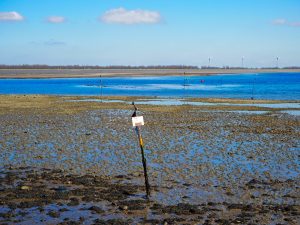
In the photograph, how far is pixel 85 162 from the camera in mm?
16422

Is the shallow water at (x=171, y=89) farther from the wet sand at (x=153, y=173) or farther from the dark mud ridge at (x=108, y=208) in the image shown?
the dark mud ridge at (x=108, y=208)

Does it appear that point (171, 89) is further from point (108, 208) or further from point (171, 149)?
point (108, 208)

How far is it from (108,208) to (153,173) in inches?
156

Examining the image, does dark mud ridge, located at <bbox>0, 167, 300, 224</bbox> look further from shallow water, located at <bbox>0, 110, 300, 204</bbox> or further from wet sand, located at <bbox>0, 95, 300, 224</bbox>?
shallow water, located at <bbox>0, 110, 300, 204</bbox>

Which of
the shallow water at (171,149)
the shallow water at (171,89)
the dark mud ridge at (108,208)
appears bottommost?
the dark mud ridge at (108,208)

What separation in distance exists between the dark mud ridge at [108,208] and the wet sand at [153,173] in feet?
0.08

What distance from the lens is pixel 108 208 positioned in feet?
36.1

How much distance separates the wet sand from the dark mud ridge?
25mm

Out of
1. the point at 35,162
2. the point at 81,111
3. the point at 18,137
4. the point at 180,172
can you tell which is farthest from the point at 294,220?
the point at 81,111

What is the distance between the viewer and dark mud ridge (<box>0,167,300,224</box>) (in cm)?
1015

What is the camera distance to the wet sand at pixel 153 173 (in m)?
10.6

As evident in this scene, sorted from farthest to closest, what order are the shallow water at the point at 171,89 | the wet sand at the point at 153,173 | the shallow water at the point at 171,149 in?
the shallow water at the point at 171,89, the shallow water at the point at 171,149, the wet sand at the point at 153,173

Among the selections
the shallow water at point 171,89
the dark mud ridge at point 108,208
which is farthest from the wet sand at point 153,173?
the shallow water at point 171,89

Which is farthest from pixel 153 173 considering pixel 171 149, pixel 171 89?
pixel 171 89
